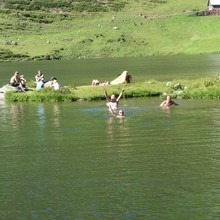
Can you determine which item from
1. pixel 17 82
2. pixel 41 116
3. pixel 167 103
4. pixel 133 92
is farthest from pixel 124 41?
pixel 41 116

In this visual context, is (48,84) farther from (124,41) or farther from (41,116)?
(124,41)

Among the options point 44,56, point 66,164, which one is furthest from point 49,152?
point 44,56

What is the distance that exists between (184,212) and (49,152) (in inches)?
478

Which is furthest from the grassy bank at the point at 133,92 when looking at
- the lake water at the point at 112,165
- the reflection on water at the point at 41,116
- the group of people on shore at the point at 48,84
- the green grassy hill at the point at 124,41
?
the green grassy hill at the point at 124,41

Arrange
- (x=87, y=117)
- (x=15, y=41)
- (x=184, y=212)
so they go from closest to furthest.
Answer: (x=184, y=212)
(x=87, y=117)
(x=15, y=41)

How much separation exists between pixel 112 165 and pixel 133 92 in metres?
29.1

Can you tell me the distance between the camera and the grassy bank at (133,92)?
52375 mm

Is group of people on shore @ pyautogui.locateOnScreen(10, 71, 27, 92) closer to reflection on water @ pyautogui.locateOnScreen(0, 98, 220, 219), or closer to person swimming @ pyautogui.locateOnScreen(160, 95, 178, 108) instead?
reflection on water @ pyautogui.locateOnScreen(0, 98, 220, 219)

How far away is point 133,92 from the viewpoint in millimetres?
55250

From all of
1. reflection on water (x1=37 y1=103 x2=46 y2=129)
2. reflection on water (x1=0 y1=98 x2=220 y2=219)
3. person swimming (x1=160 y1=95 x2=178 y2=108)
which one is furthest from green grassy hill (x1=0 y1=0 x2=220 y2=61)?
reflection on water (x1=0 y1=98 x2=220 y2=219)

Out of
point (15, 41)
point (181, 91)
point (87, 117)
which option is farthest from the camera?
point (15, 41)

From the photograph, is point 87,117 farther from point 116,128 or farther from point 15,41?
point 15,41

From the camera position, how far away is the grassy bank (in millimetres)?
52375

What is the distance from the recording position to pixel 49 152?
3044 cm
